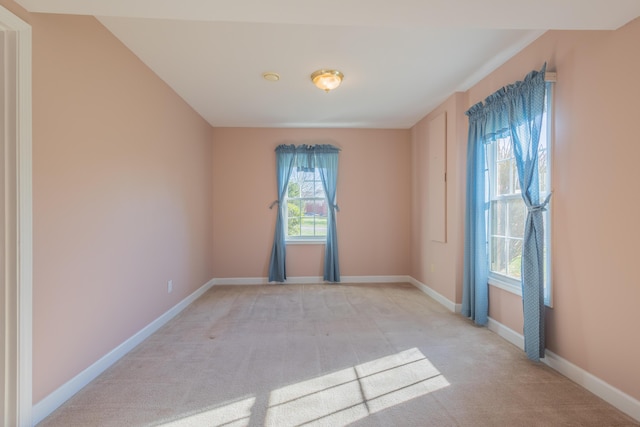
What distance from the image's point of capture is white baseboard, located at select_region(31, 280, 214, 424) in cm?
178

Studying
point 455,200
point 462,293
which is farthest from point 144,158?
point 462,293

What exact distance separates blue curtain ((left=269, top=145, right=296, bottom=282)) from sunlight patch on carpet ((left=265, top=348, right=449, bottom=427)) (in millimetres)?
2844

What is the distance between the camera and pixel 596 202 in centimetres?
201

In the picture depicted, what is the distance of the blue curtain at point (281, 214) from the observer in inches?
200

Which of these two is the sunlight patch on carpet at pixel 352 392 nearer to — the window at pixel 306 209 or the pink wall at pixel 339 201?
the pink wall at pixel 339 201

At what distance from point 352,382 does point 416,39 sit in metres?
2.65

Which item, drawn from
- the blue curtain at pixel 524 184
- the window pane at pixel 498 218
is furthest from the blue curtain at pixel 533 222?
the window pane at pixel 498 218

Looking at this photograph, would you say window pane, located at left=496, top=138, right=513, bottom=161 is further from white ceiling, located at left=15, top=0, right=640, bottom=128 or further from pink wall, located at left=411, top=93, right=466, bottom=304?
white ceiling, located at left=15, top=0, right=640, bottom=128

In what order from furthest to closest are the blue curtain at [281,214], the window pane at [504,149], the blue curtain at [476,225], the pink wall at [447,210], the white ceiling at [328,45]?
1. the blue curtain at [281,214]
2. the pink wall at [447,210]
3. the blue curtain at [476,225]
4. the window pane at [504,149]
5. the white ceiling at [328,45]

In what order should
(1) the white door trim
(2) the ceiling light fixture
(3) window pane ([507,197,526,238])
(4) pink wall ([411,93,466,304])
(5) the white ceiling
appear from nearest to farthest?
(1) the white door trim → (5) the white ceiling → (3) window pane ([507,197,526,238]) → (2) the ceiling light fixture → (4) pink wall ([411,93,466,304])

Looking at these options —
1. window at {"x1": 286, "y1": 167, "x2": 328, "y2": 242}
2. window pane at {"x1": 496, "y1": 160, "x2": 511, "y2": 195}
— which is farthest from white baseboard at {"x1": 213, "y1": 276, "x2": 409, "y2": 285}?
window pane at {"x1": 496, "y1": 160, "x2": 511, "y2": 195}

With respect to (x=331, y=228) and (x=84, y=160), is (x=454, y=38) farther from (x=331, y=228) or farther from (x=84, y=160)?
(x=331, y=228)

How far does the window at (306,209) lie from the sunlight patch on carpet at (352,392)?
2995 millimetres

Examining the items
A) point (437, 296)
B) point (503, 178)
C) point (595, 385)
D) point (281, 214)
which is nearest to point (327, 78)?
point (503, 178)
